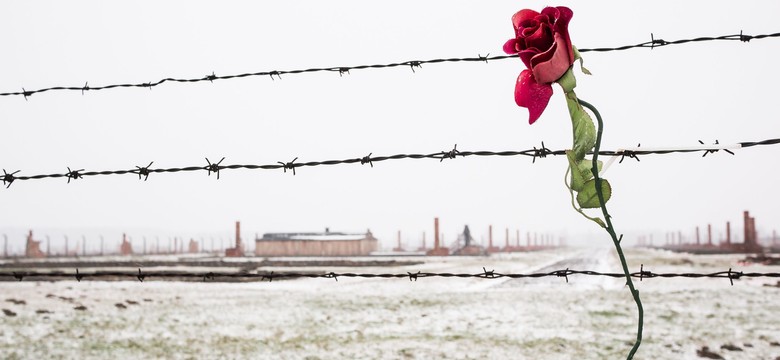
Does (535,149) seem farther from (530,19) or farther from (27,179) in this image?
(27,179)

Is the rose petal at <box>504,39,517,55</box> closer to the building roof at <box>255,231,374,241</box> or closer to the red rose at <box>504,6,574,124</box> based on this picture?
the red rose at <box>504,6,574,124</box>

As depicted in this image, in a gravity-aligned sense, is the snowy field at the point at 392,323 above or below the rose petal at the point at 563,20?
below

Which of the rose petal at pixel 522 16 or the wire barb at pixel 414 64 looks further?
the wire barb at pixel 414 64

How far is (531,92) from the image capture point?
1279mm

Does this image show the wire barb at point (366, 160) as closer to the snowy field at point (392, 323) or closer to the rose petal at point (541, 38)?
the rose petal at point (541, 38)

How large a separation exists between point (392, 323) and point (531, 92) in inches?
Answer: 377

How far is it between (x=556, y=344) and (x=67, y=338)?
7.14 m

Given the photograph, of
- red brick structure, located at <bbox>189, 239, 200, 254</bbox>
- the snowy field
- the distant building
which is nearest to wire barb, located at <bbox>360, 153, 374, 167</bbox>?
the snowy field

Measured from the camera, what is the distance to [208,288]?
17625mm

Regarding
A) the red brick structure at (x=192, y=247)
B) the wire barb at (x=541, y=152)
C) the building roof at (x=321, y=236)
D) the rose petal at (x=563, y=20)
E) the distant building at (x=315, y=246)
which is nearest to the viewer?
the rose petal at (x=563, y=20)

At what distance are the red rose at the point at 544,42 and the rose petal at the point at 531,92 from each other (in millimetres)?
14

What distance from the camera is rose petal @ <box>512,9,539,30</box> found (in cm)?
124

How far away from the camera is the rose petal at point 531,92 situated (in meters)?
1.28

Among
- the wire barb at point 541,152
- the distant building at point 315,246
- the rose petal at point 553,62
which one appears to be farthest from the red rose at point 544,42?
the distant building at point 315,246
